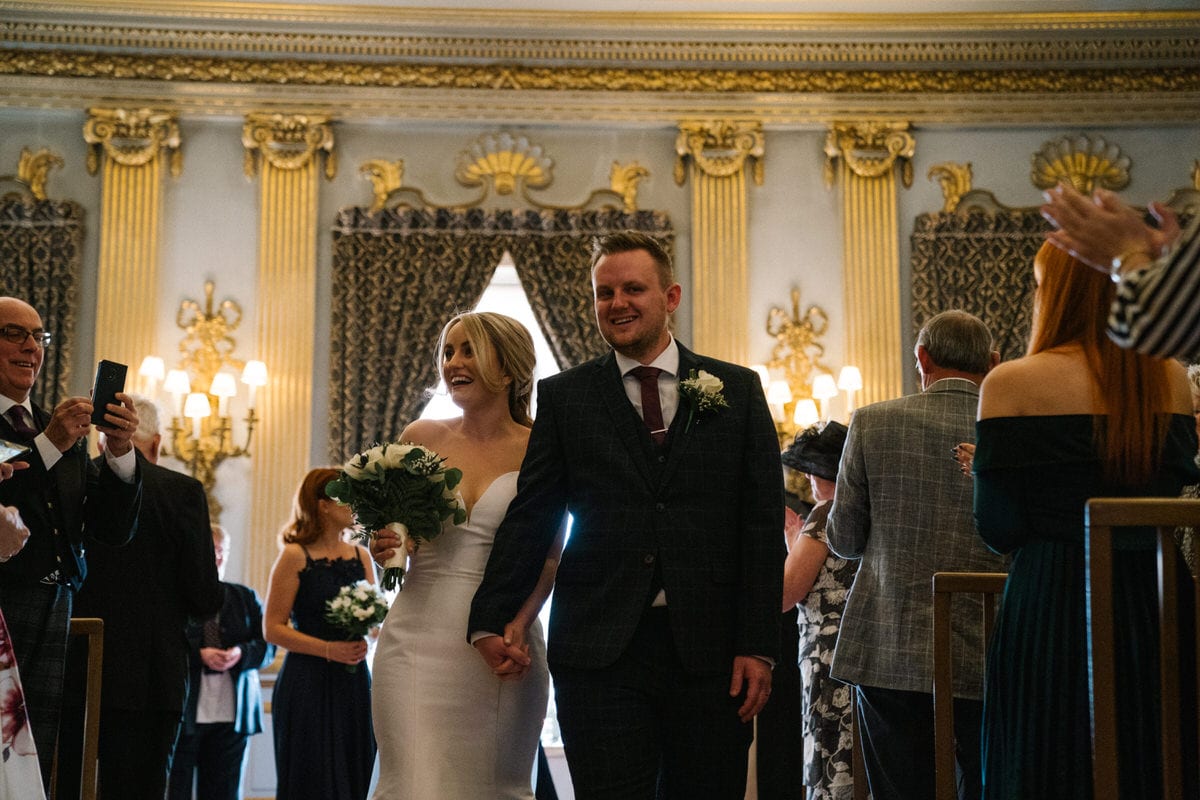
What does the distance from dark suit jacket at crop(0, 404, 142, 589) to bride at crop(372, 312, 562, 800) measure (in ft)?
3.15

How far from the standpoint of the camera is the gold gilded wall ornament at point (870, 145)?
10.1m

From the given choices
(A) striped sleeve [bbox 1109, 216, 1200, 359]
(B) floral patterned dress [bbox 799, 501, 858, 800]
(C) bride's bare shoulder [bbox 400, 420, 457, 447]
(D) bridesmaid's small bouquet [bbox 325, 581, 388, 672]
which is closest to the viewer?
(A) striped sleeve [bbox 1109, 216, 1200, 359]

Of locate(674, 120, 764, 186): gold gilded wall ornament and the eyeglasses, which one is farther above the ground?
locate(674, 120, 764, 186): gold gilded wall ornament

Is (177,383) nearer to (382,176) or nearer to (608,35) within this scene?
(382,176)

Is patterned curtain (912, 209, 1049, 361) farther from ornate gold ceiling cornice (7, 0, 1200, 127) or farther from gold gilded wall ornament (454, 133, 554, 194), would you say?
gold gilded wall ornament (454, 133, 554, 194)

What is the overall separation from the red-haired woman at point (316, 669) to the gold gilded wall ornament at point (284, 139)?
4740 mm

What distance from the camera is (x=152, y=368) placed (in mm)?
9414

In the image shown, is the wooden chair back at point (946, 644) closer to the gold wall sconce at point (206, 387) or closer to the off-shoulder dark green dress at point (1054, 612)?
the off-shoulder dark green dress at point (1054, 612)

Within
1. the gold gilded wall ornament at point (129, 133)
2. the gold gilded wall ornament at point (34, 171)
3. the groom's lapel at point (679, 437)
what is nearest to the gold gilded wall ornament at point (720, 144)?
the gold gilded wall ornament at point (129, 133)

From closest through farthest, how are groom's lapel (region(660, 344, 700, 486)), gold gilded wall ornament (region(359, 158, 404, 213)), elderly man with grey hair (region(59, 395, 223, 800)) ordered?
1. groom's lapel (region(660, 344, 700, 486))
2. elderly man with grey hair (region(59, 395, 223, 800))
3. gold gilded wall ornament (region(359, 158, 404, 213))

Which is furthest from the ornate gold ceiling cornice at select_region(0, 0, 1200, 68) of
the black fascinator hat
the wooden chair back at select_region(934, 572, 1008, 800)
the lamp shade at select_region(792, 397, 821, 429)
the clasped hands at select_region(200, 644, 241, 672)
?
the wooden chair back at select_region(934, 572, 1008, 800)

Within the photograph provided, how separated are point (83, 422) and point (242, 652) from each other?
2920 mm

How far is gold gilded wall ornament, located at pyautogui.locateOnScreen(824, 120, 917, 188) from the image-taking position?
1015 centimetres

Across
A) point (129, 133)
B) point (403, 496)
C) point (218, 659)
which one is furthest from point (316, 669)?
point (129, 133)
